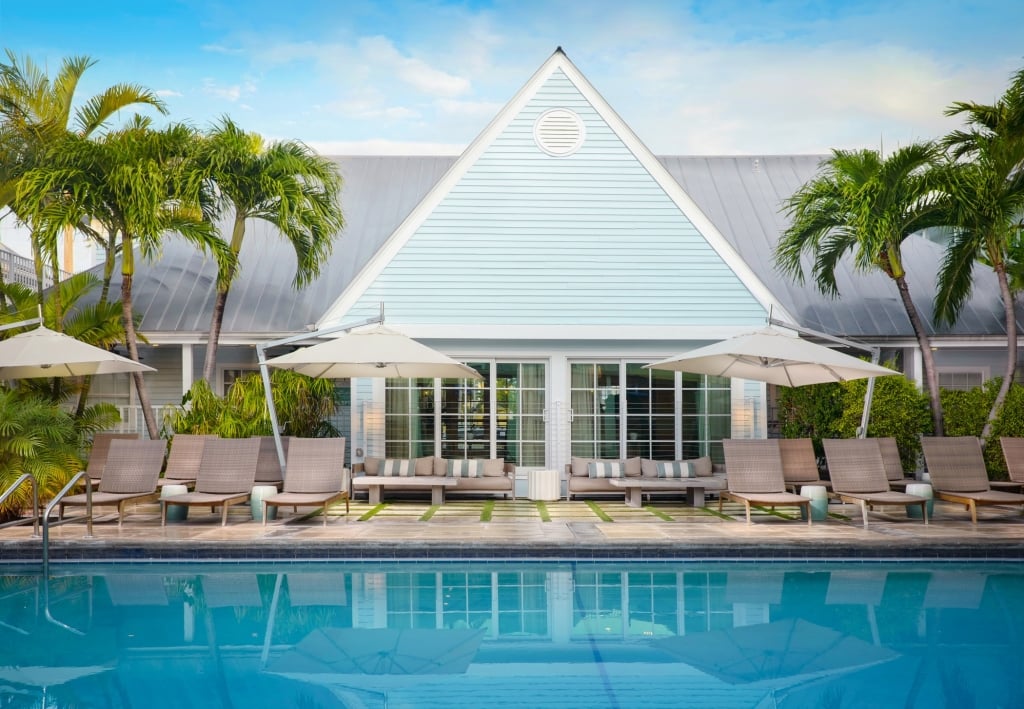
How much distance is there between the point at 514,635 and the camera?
6695mm

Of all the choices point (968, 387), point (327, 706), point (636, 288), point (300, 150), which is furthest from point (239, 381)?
point (968, 387)

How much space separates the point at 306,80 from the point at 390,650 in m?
23.5

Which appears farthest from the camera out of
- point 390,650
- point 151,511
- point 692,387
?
point 692,387

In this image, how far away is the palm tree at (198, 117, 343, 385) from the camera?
12.7 meters

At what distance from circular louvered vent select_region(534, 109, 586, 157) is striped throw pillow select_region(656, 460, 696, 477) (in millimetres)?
4997

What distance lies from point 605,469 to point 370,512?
352 cm

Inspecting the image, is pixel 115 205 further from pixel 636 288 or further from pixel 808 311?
pixel 808 311

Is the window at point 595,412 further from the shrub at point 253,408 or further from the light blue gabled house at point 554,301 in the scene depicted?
the shrub at point 253,408

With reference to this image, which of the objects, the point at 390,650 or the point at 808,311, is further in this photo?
the point at 808,311

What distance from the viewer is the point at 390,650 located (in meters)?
6.35

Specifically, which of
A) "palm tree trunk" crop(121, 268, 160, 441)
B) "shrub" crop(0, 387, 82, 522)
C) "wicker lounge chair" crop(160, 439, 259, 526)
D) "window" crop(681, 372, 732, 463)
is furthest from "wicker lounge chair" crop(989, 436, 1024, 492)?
"shrub" crop(0, 387, 82, 522)

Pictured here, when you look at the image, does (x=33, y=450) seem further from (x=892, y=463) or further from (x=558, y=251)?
(x=892, y=463)

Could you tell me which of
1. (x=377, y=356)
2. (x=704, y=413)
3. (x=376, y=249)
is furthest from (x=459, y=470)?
(x=376, y=249)

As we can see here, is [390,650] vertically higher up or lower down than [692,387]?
lower down
